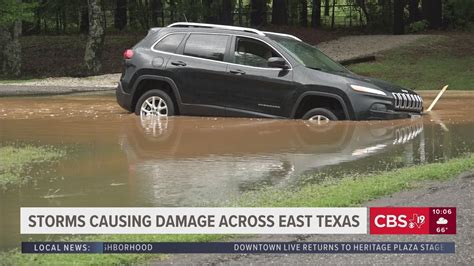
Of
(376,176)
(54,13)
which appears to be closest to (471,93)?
(376,176)

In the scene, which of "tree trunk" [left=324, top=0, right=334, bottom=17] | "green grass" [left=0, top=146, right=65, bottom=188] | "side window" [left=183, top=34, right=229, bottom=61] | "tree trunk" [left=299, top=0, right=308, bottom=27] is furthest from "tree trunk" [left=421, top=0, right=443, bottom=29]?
"green grass" [left=0, top=146, right=65, bottom=188]

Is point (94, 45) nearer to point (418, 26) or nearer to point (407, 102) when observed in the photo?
point (418, 26)

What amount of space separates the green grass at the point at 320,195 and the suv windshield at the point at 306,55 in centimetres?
358

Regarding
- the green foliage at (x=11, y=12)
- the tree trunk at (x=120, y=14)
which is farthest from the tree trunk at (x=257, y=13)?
the green foliage at (x=11, y=12)

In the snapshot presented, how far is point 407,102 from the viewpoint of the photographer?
12.1 metres

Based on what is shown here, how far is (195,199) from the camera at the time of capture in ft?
22.5

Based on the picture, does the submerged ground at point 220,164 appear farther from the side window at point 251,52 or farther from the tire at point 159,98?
the side window at point 251,52

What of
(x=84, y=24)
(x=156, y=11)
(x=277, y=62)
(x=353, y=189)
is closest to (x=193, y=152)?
(x=277, y=62)

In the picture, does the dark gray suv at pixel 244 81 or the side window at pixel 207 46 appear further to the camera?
the side window at pixel 207 46

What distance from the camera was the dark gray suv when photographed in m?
11.6

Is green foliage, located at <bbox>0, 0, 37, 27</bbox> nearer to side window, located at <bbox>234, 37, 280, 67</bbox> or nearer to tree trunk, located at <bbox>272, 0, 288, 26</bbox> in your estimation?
side window, located at <bbox>234, 37, 280, 67</bbox>

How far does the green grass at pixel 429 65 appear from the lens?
74.6 feet

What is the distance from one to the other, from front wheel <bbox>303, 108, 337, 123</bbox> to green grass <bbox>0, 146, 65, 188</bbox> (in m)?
4.06

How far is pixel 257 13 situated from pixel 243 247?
37842mm
